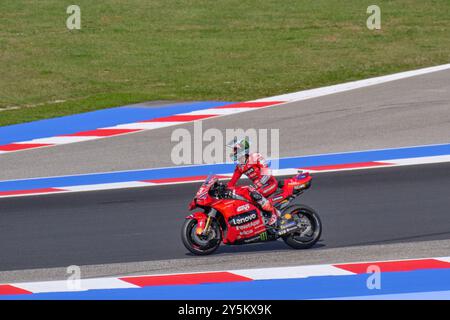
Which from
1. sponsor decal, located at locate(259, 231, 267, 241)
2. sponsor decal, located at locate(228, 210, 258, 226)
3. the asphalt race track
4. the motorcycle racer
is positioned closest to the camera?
the motorcycle racer

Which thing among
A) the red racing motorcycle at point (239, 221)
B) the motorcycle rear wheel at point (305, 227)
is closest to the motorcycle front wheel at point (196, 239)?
the red racing motorcycle at point (239, 221)

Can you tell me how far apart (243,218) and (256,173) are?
56cm

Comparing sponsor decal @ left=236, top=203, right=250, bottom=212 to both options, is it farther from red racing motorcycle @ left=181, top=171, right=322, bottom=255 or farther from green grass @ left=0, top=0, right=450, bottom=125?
green grass @ left=0, top=0, right=450, bottom=125

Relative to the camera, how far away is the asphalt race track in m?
12.3

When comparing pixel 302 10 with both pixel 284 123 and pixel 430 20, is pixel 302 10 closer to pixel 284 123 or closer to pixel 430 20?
pixel 430 20

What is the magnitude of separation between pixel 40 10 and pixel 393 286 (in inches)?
838

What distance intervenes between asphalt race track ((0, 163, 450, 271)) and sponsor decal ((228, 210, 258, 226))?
0.41m

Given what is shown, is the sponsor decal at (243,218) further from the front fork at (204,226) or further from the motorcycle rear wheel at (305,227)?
the motorcycle rear wheel at (305,227)

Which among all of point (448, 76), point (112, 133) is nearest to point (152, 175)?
point (112, 133)

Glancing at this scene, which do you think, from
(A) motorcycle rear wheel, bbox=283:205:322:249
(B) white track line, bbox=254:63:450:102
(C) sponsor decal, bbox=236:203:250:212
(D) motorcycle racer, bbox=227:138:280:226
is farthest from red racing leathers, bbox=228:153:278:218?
(B) white track line, bbox=254:63:450:102

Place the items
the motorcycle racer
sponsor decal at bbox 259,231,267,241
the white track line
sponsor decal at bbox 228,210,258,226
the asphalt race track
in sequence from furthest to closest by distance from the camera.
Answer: the white track line, the asphalt race track, sponsor decal at bbox 259,231,267,241, sponsor decal at bbox 228,210,258,226, the motorcycle racer

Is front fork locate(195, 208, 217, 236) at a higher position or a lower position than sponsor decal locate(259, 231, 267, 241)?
higher

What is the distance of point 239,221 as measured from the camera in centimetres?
1198

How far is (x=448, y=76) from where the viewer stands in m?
22.0
